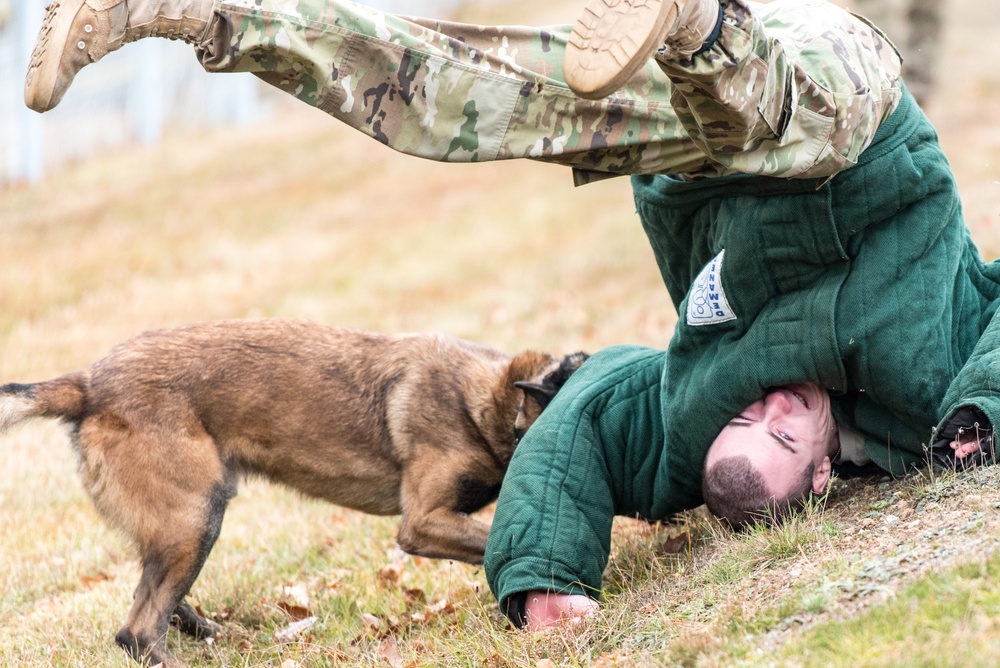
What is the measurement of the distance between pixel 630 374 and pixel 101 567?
Result: 280cm

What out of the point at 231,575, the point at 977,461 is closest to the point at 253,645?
the point at 231,575

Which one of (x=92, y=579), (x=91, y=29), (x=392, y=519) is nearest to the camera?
(x=91, y=29)

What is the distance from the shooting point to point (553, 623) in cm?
331

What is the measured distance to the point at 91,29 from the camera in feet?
9.69

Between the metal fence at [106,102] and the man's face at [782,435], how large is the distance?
484 inches

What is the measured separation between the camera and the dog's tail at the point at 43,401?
4.02 metres

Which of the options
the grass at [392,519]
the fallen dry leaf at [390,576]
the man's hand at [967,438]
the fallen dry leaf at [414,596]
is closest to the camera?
the grass at [392,519]

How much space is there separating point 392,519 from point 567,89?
2.77 metres

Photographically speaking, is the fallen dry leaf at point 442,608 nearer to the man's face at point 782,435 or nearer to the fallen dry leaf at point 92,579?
the man's face at point 782,435

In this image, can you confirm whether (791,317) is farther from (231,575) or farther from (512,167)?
(512,167)

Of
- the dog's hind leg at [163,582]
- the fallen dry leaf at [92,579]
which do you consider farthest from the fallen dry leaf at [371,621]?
the fallen dry leaf at [92,579]

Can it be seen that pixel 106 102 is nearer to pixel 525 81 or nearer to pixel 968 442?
pixel 525 81

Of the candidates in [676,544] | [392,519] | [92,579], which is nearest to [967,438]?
[676,544]

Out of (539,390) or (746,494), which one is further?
(539,390)
